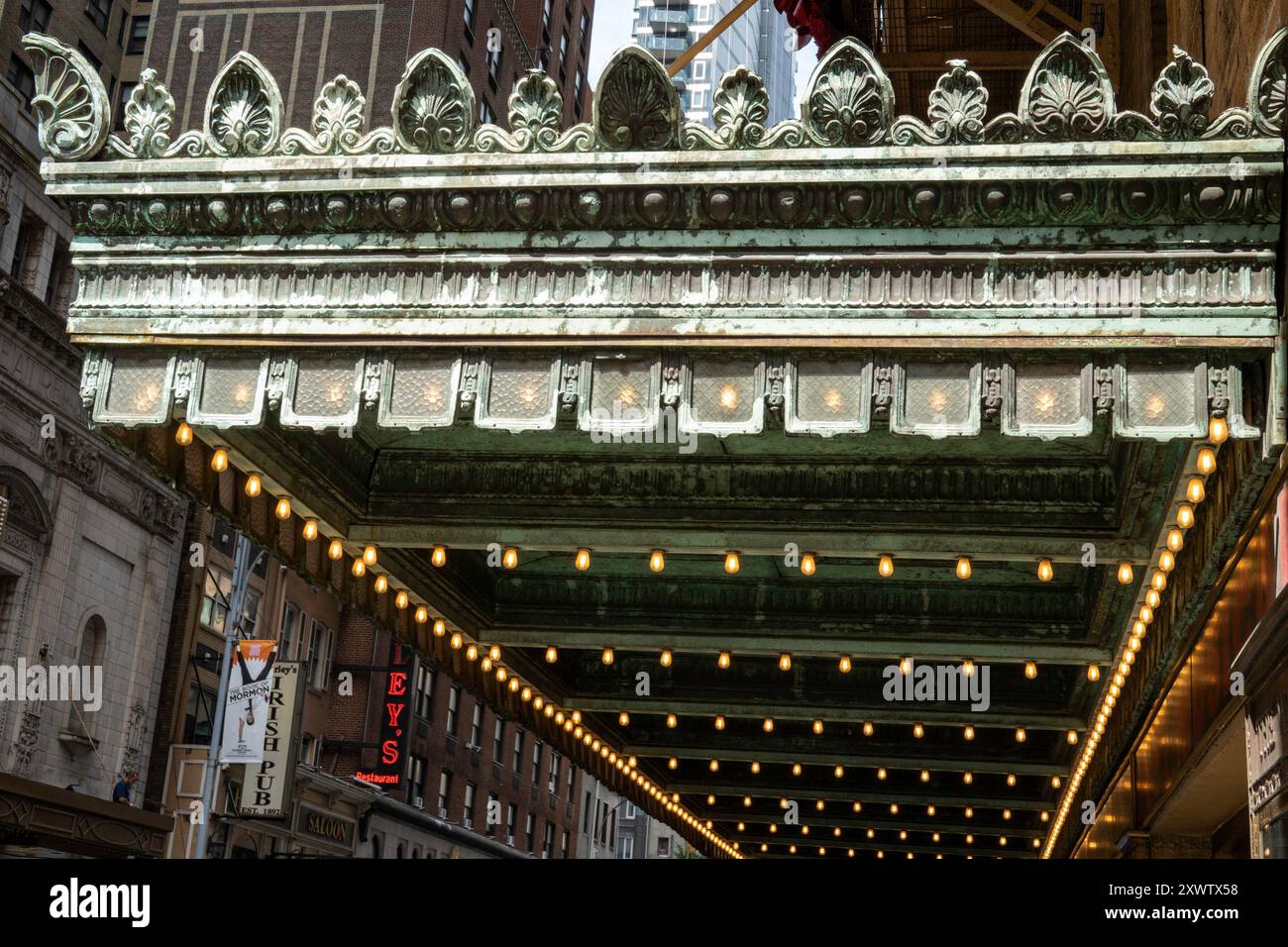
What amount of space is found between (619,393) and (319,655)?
4223cm

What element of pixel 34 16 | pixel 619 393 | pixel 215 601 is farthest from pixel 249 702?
pixel 619 393

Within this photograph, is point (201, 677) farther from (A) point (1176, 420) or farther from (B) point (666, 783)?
(A) point (1176, 420)

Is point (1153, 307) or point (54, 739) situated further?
point (54, 739)

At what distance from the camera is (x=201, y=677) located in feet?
137

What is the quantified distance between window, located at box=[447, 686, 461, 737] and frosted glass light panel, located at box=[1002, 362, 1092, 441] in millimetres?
51354

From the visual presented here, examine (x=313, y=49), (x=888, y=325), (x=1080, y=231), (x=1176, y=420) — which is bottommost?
(x=1176, y=420)

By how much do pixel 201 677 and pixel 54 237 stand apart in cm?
1312

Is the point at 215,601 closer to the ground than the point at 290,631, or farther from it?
closer to the ground

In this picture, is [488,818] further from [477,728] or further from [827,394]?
[827,394]

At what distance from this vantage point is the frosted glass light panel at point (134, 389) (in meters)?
10.3

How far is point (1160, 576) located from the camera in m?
12.1

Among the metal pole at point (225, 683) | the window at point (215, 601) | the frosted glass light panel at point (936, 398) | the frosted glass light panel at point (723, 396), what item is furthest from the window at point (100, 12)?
the frosted glass light panel at point (936, 398)

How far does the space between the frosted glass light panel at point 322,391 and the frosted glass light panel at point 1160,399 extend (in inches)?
202

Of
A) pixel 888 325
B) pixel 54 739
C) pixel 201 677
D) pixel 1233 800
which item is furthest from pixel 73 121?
pixel 201 677
